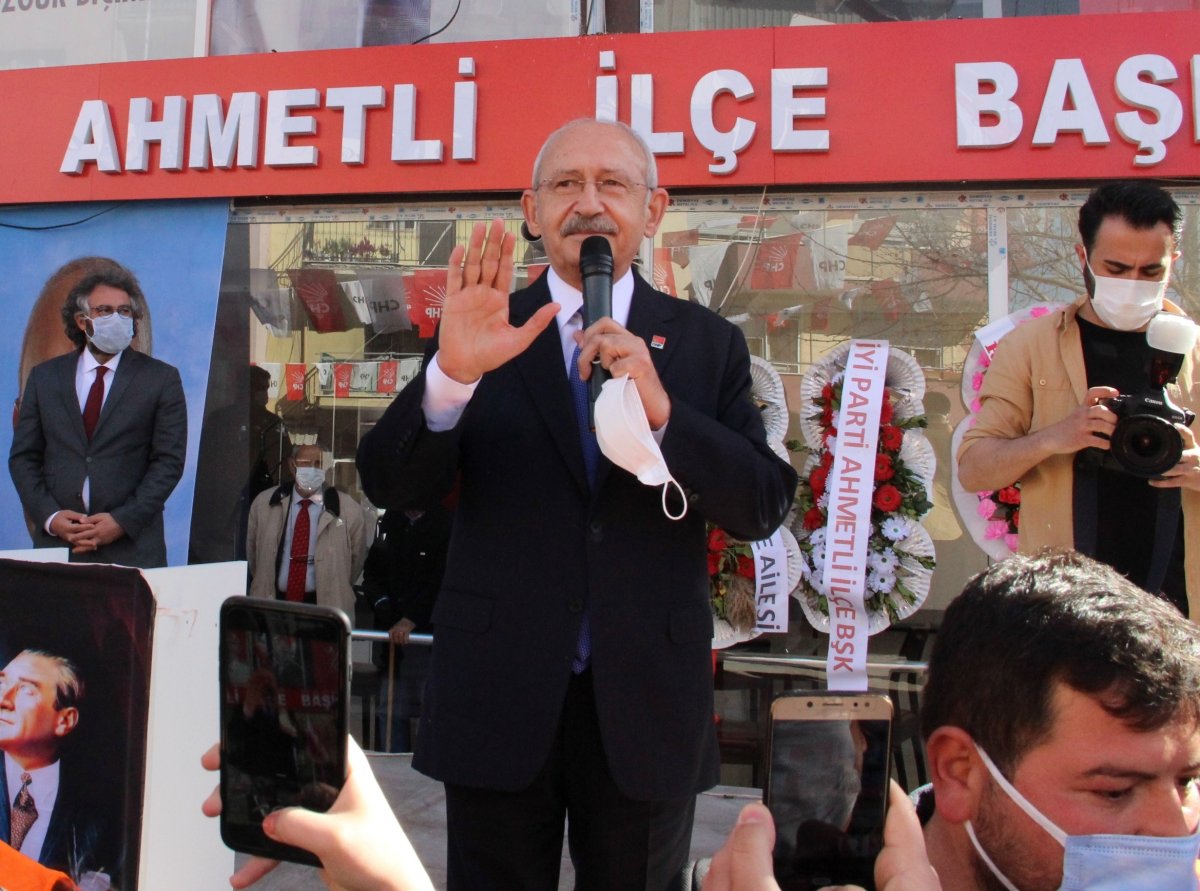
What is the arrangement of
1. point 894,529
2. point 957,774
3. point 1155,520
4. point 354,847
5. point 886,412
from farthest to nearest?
point 886,412, point 894,529, point 1155,520, point 957,774, point 354,847

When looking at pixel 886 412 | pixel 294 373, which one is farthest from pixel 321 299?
pixel 886 412

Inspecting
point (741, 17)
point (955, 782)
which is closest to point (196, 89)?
point (741, 17)

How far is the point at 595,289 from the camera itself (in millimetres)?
1848

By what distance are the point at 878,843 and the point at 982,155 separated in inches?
158

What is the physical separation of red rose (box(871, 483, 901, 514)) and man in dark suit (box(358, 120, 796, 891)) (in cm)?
264

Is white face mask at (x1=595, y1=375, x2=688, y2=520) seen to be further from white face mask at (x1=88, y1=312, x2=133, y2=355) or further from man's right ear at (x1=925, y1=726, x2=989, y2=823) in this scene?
white face mask at (x1=88, y1=312, x2=133, y2=355)

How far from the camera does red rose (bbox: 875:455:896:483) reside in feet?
14.6

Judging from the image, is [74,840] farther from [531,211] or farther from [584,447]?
[531,211]

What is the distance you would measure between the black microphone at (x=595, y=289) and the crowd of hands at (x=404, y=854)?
858 millimetres

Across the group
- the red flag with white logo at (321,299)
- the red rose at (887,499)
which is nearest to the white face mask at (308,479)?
the red flag with white logo at (321,299)

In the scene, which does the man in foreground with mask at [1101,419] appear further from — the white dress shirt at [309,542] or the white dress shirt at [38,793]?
the white dress shirt at [309,542]

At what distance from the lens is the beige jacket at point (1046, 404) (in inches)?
105

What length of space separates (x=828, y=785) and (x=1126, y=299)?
1.98 meters

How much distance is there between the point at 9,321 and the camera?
210 inches
